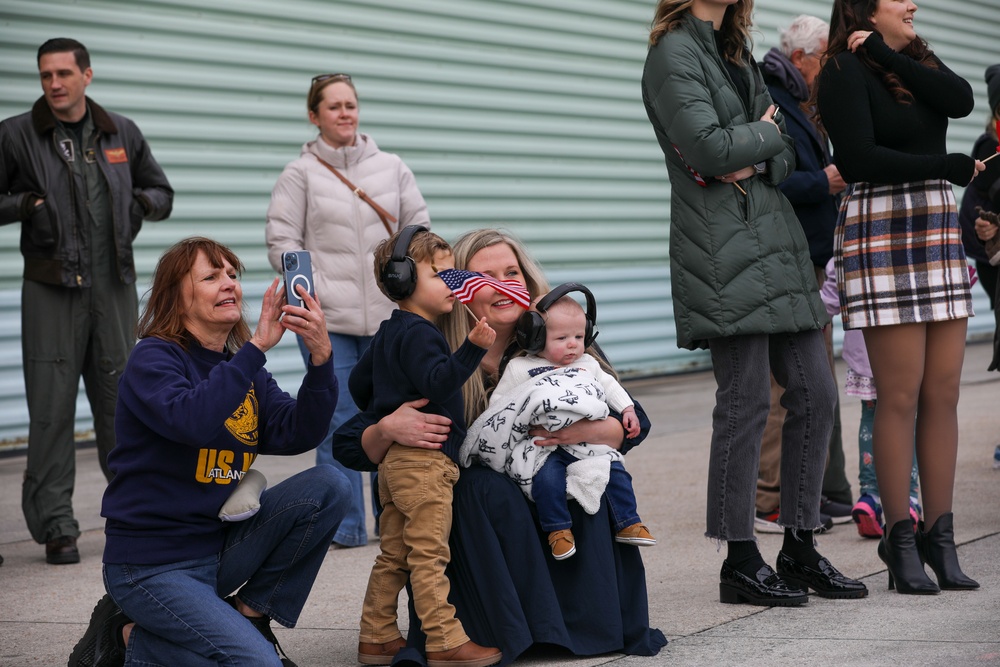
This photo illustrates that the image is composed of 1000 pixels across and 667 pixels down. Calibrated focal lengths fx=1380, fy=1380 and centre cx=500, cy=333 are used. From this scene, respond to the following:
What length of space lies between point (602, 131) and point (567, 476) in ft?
25.8

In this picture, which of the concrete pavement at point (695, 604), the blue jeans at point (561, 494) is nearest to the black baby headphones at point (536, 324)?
the blue jeans at point (561, 494)

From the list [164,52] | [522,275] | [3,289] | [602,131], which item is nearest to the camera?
[522,275]

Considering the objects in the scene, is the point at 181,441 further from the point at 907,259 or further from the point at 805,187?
the point at 805,187

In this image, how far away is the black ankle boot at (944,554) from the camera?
4.31 metres

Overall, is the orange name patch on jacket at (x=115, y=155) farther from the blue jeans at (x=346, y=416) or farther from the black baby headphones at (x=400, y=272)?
the black baby headphones at (x=400, y=272)

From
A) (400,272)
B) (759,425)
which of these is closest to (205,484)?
(400,272)

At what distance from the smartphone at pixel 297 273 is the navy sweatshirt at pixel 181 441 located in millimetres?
179

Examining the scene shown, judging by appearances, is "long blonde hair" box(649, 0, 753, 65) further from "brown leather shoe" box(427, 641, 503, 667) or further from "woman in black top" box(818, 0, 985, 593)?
"brown leather shoe" box(427, 641, 503, 667)

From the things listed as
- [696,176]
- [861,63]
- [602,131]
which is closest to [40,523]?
[696,176]

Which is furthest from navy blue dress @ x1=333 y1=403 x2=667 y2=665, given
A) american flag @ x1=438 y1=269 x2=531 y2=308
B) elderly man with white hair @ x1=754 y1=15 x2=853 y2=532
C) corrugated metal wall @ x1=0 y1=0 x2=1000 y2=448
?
corrugated metal wall @ x1=0 y1=0 x2=1000 y2=448

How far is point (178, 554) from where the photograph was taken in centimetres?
354

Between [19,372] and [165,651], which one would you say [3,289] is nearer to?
[19,372]

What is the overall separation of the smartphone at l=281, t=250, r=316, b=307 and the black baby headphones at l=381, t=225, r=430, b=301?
29cm

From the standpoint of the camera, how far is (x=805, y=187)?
539cm
